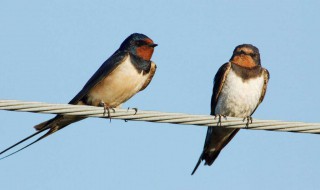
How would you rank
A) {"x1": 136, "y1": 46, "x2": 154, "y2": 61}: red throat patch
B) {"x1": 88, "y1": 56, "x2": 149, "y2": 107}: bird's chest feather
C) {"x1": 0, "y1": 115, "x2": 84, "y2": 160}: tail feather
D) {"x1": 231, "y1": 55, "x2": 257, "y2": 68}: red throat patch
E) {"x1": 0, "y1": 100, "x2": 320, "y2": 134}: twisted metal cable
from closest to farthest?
{"x1": 0, "y1": 100, "x2": 320, "y2": 134}: twisted metal cable < {"x1": 0, "y1": 115, "x2": 84, "y2": 160}: tail feather < {"x1": 88, "y1": 56, "x2": 149, "y2": 107}: bird's chest feather < {"x1": 136, "y1": 46, "x2": 154, "y2": 61}: red throat patch < {"x1": 231, "y1": 55, "x2": 257, "y2": 68}: red throat patch

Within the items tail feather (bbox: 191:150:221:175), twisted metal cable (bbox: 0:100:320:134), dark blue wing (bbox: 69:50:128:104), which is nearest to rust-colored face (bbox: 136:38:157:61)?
dark blue wing (bbox: 69:50:128:104)

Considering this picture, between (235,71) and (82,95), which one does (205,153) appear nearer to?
(235,71)

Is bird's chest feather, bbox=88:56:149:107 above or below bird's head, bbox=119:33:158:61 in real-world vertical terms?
below

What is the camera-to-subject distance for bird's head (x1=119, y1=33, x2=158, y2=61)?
238 inches

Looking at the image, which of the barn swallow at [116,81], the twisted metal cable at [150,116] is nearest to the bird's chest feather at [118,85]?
the barn swallow at [116,81]

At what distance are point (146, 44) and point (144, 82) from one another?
32 cm

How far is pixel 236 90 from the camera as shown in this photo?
20.0 feet

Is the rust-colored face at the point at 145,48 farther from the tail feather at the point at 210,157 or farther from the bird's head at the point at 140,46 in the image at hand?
the tail feather at the point at 210,157

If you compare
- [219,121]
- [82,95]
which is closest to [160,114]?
[219,121]

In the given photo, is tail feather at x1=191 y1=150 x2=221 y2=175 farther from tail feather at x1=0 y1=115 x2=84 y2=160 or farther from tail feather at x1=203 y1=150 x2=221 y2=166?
tail feather at x1=0 y1=115 x2=84 y2=160

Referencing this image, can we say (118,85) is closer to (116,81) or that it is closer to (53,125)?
(116,81)

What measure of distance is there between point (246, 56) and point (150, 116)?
2276mm

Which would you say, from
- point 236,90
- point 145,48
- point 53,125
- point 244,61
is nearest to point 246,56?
point 244,61

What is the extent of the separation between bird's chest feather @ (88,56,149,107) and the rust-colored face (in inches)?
6.5
